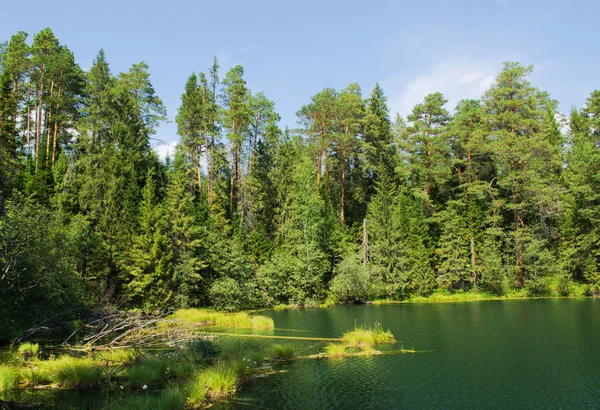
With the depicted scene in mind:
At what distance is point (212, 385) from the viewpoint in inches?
594

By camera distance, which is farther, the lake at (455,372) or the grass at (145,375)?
the grass at (145,375)

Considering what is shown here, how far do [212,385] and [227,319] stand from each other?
20.3 meters

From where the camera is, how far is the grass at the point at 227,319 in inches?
1286

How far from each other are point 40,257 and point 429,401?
66.6ft

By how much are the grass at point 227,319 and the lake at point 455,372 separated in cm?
308

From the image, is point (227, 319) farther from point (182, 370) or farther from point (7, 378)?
point (7, 378)

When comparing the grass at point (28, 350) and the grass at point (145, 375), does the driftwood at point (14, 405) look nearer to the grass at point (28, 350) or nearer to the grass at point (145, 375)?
the grass at point (145, 375)

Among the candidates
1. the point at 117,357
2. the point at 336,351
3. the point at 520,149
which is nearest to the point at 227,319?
the point at 336,351

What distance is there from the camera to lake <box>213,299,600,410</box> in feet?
48.0

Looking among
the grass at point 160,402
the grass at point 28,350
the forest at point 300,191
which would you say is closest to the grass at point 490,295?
the forest at point 300,191

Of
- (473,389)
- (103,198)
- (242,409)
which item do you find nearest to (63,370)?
(242,409)

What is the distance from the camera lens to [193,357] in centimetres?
2066

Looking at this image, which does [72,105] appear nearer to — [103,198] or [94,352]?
[103,198]

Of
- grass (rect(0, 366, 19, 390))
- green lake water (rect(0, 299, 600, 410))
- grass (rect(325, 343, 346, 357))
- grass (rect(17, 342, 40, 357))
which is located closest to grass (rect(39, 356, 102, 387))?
green lake water (rect(0, 299, 600, 410))
